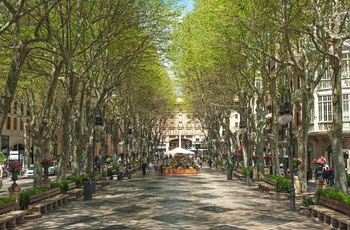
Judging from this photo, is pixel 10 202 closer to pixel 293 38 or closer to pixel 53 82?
pixel 53 82

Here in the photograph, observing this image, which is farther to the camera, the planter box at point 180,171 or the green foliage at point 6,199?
the planter box at point 180,171

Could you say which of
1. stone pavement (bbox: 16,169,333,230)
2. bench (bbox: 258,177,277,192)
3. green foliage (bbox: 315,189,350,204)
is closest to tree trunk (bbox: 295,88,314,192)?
stone pavement (bbox: 16,169,333,230)

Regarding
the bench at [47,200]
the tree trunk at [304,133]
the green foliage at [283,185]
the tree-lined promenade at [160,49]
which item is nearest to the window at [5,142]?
the tree-lined promenade at [160,49]

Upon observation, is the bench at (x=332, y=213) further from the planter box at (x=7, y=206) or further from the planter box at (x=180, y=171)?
the planter box at (x=180, y=171)

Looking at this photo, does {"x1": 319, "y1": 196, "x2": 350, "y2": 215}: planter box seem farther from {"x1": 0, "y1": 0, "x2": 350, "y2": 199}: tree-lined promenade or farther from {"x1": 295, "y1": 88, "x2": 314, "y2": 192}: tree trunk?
{"x1": 295, "y1": 88, "x2": 314, "y2": 192}: tree trunk

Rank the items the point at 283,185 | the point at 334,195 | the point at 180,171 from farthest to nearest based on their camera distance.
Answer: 1. the point at 180,171
2. the point at 283,185
3. the point at 334,195

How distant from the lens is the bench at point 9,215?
13.1 metres

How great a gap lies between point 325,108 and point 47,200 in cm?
2612

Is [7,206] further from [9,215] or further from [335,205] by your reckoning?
[335,205]

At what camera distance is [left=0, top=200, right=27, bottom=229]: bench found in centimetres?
1314

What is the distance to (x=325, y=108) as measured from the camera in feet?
119

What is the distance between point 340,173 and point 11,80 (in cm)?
1158

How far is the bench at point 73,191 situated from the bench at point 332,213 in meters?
11.8

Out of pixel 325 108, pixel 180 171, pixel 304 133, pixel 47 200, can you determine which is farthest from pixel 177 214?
pixel 180 171
